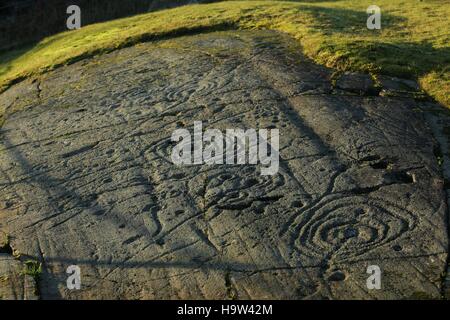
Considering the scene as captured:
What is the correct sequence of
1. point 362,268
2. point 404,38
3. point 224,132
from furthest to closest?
point 404,38
point 224,132
point 362,268

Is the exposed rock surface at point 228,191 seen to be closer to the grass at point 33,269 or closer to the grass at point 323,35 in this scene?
the grass at point 33,269

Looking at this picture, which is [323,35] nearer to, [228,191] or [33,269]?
[228,191]

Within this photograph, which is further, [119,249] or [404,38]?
[404,38]

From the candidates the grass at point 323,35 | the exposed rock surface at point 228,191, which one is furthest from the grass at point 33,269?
the grass at point 323,35

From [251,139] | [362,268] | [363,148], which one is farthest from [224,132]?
[362,268]

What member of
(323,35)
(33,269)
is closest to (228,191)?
(33,269)

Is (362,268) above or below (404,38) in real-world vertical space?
below
